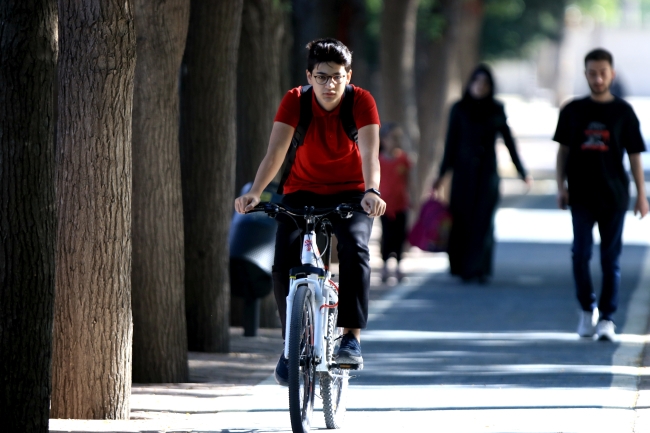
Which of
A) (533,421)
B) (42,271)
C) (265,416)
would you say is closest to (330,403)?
(265,416)

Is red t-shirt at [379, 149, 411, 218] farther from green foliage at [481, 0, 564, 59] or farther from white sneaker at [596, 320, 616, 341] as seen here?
green foliage at [481, 0, 564, 59]

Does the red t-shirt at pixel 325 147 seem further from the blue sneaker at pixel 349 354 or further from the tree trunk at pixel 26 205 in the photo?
the tree trunk at pixel 26 205

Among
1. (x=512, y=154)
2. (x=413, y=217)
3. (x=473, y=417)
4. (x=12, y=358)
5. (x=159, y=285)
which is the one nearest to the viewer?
(x=12, y=358)

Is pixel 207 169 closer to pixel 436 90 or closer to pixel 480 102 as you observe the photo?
pixel 480 102

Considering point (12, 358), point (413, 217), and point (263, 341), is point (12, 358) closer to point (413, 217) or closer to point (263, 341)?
point (263, 341)

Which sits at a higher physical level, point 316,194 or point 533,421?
point 316,194

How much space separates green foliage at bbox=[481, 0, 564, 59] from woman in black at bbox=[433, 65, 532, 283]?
16465 mm

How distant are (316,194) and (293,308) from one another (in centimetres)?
76

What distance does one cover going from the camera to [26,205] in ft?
18.5

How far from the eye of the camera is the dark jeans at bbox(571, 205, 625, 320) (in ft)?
31.2

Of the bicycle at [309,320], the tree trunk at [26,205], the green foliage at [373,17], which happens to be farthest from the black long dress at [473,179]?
the green foliage at [373,17]

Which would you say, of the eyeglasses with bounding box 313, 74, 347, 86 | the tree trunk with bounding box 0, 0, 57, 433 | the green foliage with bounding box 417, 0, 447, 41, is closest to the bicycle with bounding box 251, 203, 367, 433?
the eyeglasses with bounding box 313, 74, 347, 86

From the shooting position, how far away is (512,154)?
13133 millimetres

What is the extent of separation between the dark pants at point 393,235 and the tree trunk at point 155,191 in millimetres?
5507
